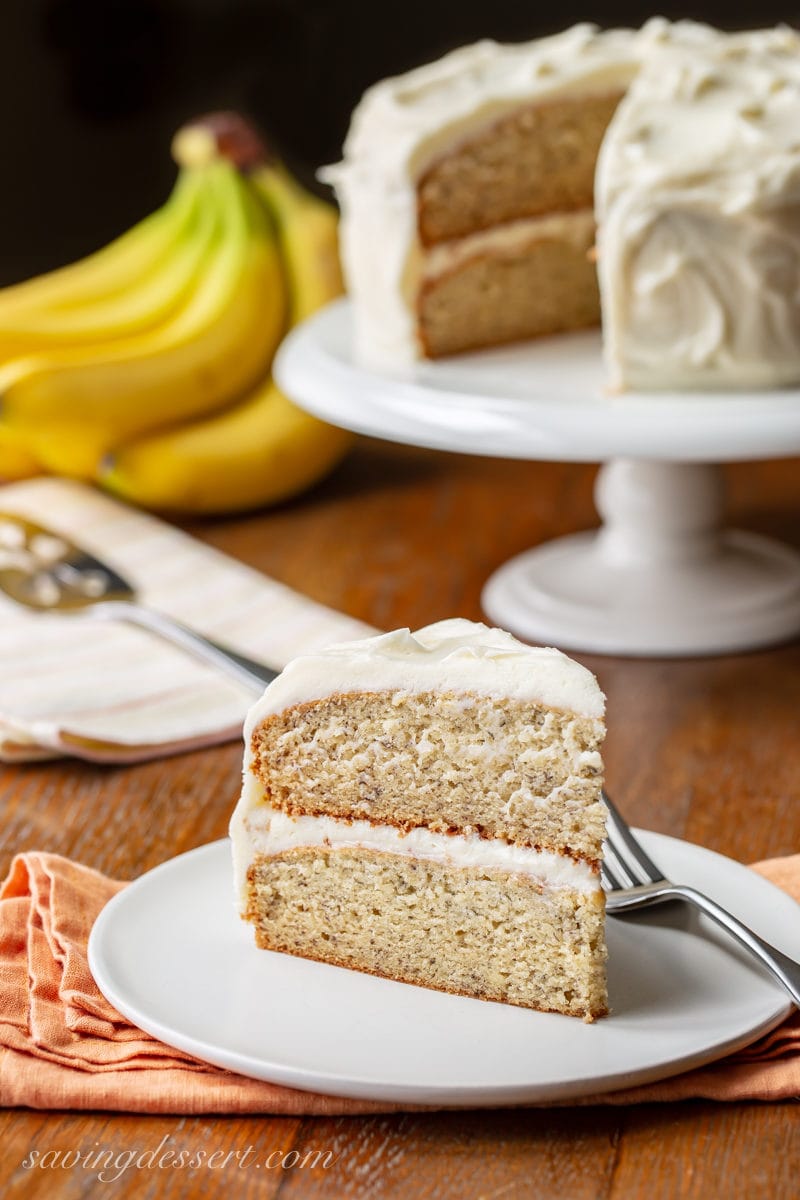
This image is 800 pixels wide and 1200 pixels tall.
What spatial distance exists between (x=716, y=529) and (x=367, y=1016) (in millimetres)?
1133

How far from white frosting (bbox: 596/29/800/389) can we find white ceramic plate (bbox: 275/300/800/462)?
44 mm

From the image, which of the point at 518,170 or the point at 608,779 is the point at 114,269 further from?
→ the point at 608,779

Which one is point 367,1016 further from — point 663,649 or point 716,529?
point 716,529

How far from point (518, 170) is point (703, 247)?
45 centimetres

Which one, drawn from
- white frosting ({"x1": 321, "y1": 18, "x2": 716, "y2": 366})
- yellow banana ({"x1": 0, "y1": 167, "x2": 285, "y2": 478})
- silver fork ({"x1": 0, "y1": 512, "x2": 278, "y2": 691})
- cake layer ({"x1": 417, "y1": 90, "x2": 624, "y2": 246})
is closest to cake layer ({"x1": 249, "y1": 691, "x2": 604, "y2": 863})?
silver fork ({"x1": 0, "y1": 512, "x2": 278, "y2": 691})

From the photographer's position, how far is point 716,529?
2156 millimetres

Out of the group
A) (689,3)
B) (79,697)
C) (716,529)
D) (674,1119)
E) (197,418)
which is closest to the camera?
(674,1119)

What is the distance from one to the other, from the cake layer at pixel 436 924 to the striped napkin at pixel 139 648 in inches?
20.3

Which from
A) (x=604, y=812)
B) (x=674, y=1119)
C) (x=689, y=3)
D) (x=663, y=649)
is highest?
(x=689, y=3)

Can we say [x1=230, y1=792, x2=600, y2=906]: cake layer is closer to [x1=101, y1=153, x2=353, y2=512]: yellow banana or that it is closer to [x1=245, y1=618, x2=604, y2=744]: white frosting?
[x1=245, y1=618, x2=604, y2=744]: white frosting

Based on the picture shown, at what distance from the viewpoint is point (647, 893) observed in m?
1.25

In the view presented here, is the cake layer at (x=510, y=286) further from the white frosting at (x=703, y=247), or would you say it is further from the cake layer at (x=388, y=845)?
the cake layer at (x=388, y=845)

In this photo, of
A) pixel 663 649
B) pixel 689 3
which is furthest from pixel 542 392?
pixel 689 3

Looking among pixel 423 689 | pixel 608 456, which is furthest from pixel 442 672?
pixel 608 456
